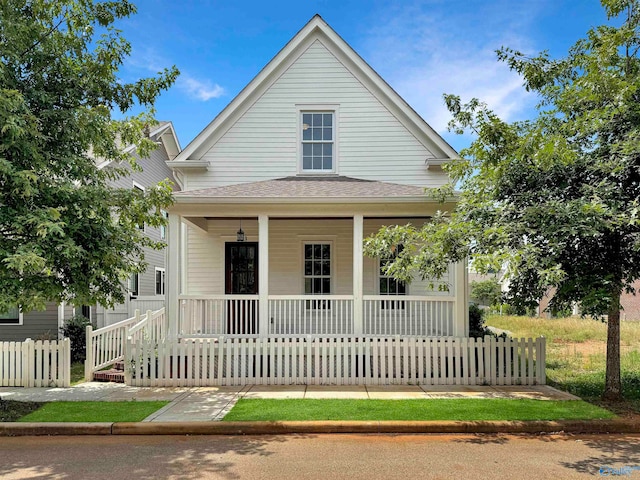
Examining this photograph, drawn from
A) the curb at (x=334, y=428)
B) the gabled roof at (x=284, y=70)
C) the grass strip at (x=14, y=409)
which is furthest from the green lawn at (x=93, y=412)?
the gabled roof at (x=284, y=70)

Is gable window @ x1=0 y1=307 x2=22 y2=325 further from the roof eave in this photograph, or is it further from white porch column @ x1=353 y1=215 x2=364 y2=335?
white porch column @ x1=353 y1=215 x2=364 y2=335

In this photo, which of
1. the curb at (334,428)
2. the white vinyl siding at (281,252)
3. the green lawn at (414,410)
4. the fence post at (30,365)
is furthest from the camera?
the white vinyl siding at (281,252)

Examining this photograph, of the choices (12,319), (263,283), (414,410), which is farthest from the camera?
(12,319)

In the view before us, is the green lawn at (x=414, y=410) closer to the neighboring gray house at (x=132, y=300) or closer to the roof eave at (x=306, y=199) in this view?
the neighboring gray house at (x=132, y=300)

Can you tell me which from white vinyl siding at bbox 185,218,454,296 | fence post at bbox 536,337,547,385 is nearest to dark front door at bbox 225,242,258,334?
white vinyl siding at bbox 185,218,454,296

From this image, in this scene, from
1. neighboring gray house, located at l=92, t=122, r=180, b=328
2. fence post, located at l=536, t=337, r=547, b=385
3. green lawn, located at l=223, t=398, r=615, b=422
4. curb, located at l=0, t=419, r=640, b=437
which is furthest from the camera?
neighboring gray house, located at l=92, t=122, r=180, b=328

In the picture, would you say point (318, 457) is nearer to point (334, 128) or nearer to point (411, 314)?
point (411, 314)

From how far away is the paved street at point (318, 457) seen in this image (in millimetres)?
4770

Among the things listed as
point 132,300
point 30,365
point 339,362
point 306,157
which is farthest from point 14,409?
point 306,157

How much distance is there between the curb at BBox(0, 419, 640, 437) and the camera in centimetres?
616

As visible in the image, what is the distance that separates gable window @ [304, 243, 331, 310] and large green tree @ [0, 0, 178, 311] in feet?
16.3

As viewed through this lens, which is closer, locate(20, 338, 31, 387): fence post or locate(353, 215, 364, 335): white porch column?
locate(20, 338, 31, 387): fence post

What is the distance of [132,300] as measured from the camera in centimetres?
1566

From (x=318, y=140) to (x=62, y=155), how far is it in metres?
7.00
